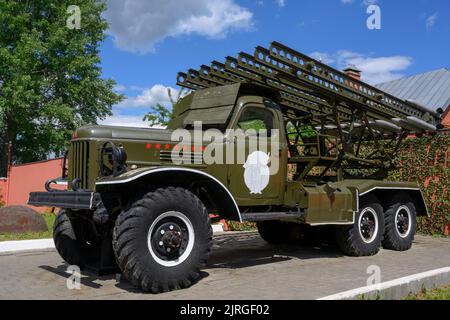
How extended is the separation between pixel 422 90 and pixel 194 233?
67.7 feet

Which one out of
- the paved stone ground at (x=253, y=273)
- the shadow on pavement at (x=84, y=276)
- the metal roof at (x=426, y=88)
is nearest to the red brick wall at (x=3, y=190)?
the paved stone ground at (x=253, y=273)

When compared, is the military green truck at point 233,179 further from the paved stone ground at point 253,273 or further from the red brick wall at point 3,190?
the red brick wall at point 3,190

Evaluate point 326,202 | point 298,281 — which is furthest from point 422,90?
point 298,281

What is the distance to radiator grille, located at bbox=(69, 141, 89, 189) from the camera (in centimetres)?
577

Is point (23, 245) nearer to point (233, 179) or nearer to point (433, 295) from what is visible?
point (233, 179)

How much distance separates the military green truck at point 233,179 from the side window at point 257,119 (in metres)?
0.02

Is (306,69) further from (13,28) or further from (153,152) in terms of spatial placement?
Answer: (13,28)

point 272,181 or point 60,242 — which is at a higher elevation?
point 272,181

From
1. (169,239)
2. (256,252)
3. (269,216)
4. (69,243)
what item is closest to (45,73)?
(256,252)

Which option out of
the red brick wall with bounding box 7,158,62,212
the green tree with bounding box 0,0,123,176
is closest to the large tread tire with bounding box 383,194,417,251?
the red brick wall with bounding box 7,158,62,212

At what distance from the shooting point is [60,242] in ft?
20.7

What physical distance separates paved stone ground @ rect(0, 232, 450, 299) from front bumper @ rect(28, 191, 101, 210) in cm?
91

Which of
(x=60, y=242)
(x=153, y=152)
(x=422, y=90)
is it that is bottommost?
(x=60, y=242)

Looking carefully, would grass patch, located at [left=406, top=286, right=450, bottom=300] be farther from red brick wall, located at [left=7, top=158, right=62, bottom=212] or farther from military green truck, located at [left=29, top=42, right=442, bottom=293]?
red brick wall, located at [left=7, top=158, right=62, bottom=212]
